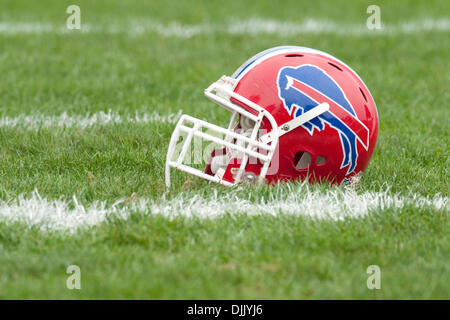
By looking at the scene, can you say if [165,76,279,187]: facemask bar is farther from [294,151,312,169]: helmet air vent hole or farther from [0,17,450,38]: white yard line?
[0,17,450,38]: white yard line

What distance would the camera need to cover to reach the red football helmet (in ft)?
10.8

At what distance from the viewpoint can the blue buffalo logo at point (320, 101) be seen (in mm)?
3285

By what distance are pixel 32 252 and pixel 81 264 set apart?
0.78 ft

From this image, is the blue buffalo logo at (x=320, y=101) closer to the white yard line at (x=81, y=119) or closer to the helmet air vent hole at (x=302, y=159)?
the helmet air vent hole at (x=302, y=159)

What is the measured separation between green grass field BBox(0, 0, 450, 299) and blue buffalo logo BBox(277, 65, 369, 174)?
0.92 feet

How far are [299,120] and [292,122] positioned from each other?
32 millimetres

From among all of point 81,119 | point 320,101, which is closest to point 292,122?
point 320,101

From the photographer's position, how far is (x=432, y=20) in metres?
7.74

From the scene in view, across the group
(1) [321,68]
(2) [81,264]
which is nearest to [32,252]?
(2) [81,264]

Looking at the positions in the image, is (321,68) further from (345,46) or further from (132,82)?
(345,46)

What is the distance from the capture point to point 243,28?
7.34m

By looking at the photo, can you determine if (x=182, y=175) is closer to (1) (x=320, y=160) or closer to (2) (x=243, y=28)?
(1) (x=320, y=160)

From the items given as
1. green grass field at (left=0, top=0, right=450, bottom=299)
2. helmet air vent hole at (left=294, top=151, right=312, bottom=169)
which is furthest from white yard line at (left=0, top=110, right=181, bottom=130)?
helmet air vent hole at (left=294, top=151, right=312, bottom=169)

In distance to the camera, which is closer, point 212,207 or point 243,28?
point 212,207
